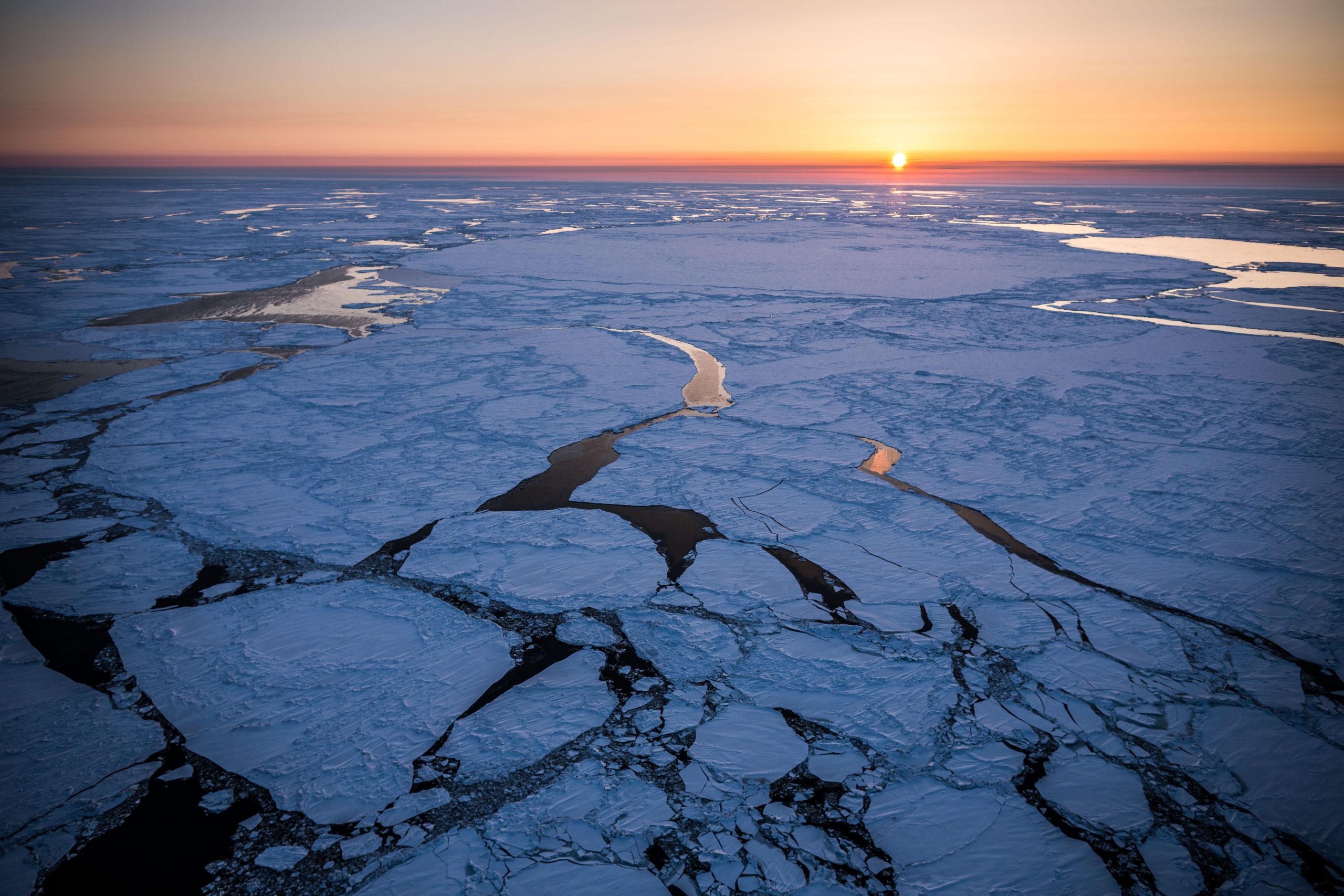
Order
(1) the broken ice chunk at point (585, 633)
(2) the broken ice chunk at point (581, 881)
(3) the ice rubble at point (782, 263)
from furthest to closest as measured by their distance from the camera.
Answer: (3) the ice rubble at point (782, 263) < (1) the broken ice chunk at point (585, 633) < (2) the broken ice chunk at point (581, 881)

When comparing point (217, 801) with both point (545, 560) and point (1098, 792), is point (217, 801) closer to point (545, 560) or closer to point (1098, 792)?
point (545, 560)

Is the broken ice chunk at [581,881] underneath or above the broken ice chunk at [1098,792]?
underneath

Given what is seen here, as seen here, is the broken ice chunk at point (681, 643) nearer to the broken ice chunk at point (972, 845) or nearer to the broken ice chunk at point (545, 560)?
the broken ice chunk at point (545, 560)

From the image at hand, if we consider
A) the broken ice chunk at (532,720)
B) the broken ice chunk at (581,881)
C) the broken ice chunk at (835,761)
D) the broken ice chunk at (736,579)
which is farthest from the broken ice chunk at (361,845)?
the broken ice chunk at (736,579)

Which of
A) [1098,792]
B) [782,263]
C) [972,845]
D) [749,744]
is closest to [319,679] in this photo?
A: [749,744]

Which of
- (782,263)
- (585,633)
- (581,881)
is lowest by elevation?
(581,881)

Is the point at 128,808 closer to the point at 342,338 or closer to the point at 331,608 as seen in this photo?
the point at 331,608
